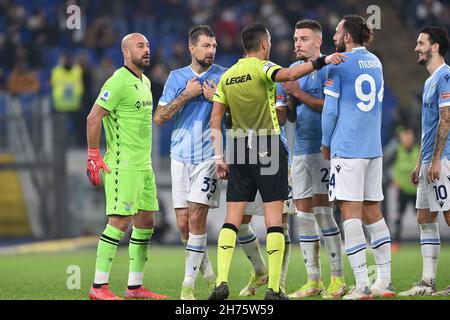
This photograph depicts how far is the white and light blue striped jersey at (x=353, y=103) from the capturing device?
29.0 ft

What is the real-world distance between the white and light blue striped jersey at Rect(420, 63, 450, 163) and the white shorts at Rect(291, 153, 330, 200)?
968 mm

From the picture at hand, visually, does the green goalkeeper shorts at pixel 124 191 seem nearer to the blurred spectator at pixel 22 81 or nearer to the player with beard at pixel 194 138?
the player with beard at pixel 194 138

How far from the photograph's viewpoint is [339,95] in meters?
8.88

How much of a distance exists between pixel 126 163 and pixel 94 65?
1293cm

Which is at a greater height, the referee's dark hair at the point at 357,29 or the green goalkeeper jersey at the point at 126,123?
the referee's dark hair at the point at 357,29

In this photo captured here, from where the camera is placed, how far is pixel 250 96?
8.71 m

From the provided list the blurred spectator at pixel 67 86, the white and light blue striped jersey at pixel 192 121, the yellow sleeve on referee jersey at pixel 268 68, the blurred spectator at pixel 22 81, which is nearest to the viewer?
the yellow sleeve on referee jersey at pixel 268 68

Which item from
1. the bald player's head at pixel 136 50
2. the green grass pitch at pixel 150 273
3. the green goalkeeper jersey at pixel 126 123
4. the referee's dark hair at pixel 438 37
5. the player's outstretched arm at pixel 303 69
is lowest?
the green grass pitch at pixel 150 273

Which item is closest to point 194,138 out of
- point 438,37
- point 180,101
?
point 180,101

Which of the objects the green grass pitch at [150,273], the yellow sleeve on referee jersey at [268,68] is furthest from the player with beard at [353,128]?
the green grass pitch at [150,273]

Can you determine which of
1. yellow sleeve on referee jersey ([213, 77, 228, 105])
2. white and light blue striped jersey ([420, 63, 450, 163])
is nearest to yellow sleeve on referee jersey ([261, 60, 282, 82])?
yellow sleeve on referee jersey ([213, 77, 228, 105])

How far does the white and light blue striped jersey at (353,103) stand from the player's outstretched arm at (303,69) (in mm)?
367

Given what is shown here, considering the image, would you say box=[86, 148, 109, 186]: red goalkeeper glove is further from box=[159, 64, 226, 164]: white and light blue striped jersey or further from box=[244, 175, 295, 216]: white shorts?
box=[244, 175, 295, 216]: white shorts

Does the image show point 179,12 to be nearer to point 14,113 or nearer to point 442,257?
point 14,113
